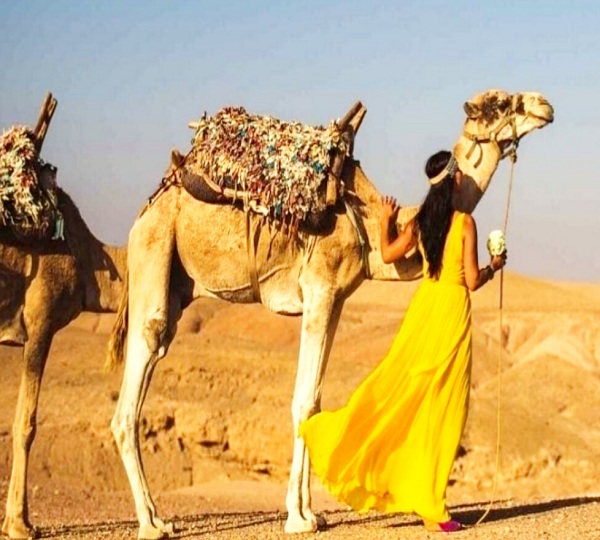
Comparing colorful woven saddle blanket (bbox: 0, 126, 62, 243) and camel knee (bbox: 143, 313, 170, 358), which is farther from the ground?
colorful woven saddle blanket (bbox: 0, 126, 62, 243)

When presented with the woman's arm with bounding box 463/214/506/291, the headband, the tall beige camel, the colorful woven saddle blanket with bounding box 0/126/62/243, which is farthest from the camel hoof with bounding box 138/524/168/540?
the headband

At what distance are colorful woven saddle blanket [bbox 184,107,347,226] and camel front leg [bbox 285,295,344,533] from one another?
2.33 feet

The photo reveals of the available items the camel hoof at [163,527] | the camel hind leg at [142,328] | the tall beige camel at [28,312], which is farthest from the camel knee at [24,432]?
the camel hoof at [163,527]

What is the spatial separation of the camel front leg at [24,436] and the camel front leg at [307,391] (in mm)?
2509

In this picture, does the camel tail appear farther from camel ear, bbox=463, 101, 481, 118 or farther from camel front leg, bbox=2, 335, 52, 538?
camel ear, bbox=463, 101, 481, 118

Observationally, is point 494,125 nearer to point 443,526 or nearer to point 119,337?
point 443,526

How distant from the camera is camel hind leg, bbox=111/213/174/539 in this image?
33.1ft

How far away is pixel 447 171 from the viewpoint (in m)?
9.44

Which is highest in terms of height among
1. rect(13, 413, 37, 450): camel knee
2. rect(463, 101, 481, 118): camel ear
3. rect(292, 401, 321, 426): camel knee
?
rect(463, 101, 481, 118): camel ear

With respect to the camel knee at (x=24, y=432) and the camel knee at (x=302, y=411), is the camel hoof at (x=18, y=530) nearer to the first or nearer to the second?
the camel knee at (x=24, y=432)

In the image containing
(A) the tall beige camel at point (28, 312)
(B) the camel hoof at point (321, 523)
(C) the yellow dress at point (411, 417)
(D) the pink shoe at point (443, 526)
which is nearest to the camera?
(D) the pink shoe at point (443, 526)

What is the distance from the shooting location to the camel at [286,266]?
9.68m

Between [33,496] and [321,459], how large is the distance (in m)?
7.74

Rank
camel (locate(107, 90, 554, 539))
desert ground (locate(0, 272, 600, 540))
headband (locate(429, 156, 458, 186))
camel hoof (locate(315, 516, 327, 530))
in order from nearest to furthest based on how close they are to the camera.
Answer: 1. headband (locate(429, 156, 458, 186))
2. camel (locate(107, 90, 554, 539))
3. camel hoof (locate(315, 516, 327, 530))
4. desert ground (locate(0, 272, 600, 540))
